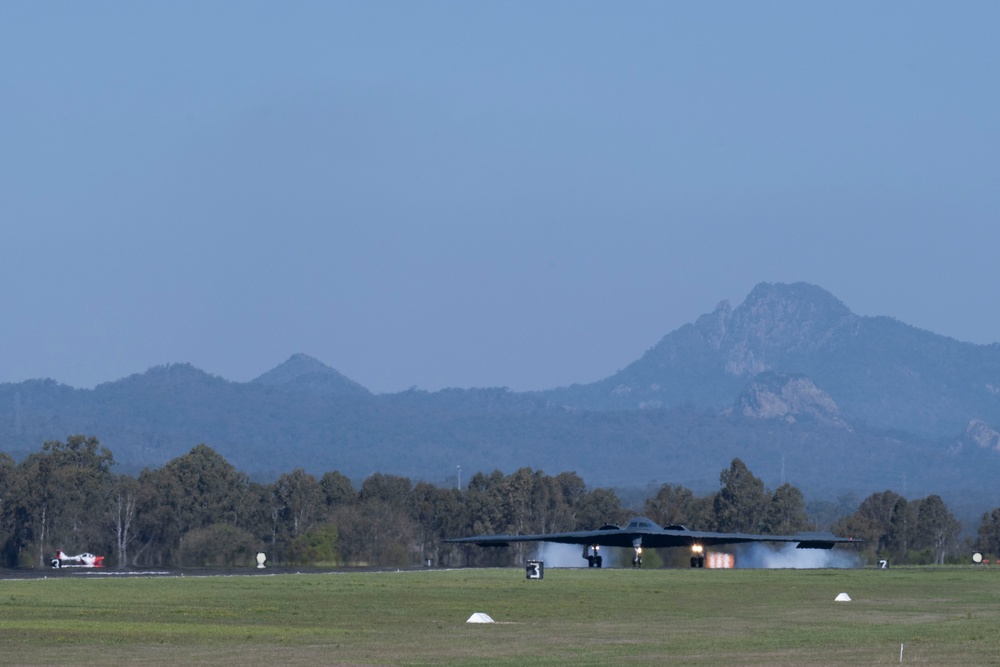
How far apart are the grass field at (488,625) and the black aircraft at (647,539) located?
2486 cm

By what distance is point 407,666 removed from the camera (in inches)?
1196

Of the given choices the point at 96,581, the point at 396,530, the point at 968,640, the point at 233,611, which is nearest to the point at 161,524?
the point at 396,530

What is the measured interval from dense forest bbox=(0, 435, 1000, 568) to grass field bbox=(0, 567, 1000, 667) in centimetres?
6575

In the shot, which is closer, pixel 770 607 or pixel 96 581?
pixel 770 607

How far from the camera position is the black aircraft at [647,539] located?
9119 centimetres

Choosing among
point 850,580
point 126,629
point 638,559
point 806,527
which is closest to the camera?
point 126,629

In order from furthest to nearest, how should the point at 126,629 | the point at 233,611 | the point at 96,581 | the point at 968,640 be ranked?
the point at 96,581
the point at 233,611
the point at 126,629
the point at 968,640

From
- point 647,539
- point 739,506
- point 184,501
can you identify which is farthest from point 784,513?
point 647,539

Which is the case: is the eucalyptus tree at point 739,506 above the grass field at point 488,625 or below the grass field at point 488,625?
above

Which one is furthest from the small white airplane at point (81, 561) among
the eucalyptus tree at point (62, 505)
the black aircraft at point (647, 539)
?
the eucalyptus tree at point (62, 505)

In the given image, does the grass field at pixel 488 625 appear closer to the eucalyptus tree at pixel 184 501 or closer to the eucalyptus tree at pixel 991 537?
the eucalyptus tree at pixel 184 501

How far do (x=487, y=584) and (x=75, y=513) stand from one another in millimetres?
83933

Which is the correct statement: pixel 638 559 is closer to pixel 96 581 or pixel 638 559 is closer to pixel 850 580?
pixel 850 580

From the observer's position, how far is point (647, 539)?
301ft
